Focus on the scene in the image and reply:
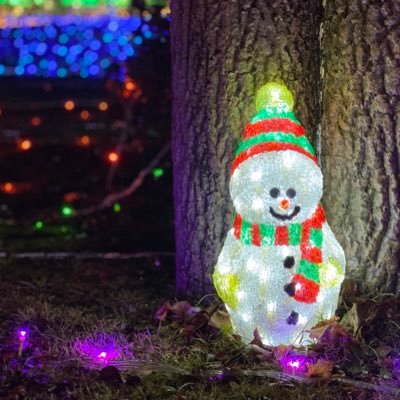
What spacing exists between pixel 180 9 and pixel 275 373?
7.59 feet

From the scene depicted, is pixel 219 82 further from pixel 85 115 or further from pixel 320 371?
pixel 85 115

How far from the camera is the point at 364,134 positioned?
14.4 ft

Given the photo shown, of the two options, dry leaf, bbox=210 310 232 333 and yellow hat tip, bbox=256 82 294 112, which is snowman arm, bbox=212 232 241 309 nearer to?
dry leaf, bbox=210 310 232 333

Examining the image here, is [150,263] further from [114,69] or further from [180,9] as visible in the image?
[114,69]

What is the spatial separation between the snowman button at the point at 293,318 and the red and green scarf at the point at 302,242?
8 centimetres

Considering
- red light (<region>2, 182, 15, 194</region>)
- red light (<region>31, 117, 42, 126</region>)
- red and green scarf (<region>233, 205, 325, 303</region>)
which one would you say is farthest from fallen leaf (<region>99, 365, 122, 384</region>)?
red light (<region>31, 117, 42, 126</region>)

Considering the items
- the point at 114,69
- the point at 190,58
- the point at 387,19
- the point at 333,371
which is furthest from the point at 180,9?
the point at 114,69

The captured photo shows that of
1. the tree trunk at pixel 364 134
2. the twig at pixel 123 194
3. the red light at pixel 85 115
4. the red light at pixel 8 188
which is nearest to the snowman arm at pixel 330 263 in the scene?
the tree trunk at pixel 364 134

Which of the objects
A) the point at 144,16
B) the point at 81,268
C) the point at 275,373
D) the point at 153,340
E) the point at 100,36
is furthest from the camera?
the point at 100,36

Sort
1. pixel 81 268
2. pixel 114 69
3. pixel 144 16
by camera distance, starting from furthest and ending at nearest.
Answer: pixel 114 69
pixel 144 16
pixel 81 268

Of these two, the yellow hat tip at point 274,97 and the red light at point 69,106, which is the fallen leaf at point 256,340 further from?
the red light at point 69,106

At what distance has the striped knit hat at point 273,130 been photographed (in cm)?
381

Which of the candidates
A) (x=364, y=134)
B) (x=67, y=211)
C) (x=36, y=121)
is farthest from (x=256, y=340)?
(x=36, y=121)

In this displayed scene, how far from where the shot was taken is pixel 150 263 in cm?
600
